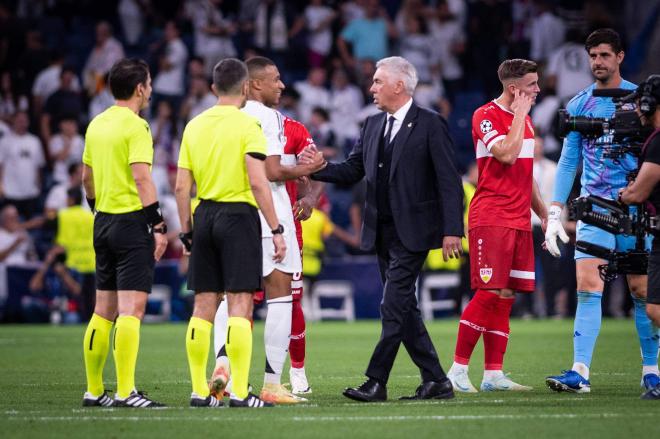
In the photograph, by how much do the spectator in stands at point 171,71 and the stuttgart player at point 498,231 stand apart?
47.7ft

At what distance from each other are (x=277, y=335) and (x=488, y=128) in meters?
2.43

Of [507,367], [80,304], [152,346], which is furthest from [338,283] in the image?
[507,367]

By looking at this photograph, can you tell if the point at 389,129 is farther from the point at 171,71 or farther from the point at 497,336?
the point at 171,71

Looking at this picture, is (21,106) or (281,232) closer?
(281,232)

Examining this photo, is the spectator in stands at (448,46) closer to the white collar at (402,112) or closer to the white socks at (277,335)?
the white collar at (402,112)

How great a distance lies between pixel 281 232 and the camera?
8.40 m

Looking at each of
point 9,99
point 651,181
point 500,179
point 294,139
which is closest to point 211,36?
point 9,99

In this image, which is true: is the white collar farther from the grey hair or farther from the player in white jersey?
the player in white jersey

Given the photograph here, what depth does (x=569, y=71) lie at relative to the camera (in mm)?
22266

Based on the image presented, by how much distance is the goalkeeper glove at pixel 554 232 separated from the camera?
32.4ft

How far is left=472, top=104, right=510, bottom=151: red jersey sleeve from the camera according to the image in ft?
31.9

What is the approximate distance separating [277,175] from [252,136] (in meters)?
0.84

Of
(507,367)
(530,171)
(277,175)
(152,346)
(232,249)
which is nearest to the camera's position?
(232,249)

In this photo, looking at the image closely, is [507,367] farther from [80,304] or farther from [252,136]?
[80,304]
